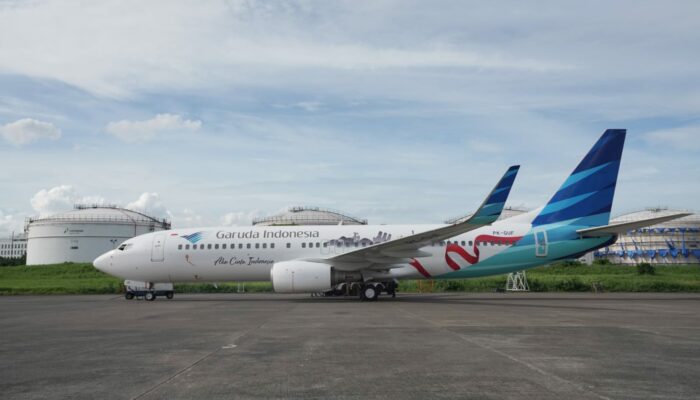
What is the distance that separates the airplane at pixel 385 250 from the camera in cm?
2200

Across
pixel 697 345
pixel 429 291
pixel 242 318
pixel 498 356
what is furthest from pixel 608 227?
A: pixel 498 356

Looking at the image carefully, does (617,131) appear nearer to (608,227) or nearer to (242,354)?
(608,227)

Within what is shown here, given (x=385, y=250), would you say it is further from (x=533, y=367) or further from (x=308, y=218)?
(x=308, y=218)

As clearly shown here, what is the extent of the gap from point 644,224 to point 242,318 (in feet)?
48.3

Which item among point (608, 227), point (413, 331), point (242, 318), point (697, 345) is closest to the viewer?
point (697, 345)

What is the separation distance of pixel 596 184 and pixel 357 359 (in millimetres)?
19043

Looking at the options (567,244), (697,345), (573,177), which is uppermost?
(573,177)

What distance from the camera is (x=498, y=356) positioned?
7.54 meters

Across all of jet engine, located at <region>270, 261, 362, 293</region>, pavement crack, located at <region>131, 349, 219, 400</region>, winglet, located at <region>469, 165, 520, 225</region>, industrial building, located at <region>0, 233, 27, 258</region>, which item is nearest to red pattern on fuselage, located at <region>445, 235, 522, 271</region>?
winglet, located at <region>469, 165, 520, 225</region>

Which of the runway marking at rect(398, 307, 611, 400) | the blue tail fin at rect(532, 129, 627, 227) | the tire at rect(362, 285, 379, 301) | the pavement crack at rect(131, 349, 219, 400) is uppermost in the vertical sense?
the blue tail fin at rect(532, 129, 627, 227)

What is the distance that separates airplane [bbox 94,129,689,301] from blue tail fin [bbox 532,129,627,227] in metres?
0.04

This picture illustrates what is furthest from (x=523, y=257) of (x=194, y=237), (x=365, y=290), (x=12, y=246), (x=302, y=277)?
(x=12, y=246)

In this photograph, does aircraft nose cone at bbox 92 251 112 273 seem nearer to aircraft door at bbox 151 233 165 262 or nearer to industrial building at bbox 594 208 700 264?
aircraft door at bbox 151 233 165 262

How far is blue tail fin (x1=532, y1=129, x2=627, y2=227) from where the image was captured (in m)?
23.0
